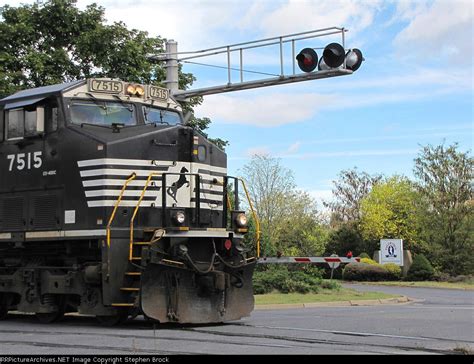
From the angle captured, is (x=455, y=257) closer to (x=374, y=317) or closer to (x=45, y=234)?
(x=374, y=317)

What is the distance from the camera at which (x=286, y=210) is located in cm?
5128

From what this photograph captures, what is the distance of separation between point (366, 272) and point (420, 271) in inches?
110

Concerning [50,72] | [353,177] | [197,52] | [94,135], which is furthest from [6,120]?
[353,177]

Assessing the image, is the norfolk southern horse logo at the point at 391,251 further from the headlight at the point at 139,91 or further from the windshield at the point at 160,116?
the headlight at the point at 139,91

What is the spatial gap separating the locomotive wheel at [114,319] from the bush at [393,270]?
25590 mm

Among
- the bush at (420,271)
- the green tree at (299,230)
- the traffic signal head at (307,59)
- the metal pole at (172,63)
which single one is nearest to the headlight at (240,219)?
the traffic signal head at (307,59)

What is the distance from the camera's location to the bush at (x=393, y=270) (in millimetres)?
37256

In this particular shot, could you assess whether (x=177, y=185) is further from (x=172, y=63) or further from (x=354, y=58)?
(x=172, y=63)

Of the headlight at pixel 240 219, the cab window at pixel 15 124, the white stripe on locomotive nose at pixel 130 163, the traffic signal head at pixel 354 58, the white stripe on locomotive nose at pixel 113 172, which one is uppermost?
the traffic signal head at pixel 354 58

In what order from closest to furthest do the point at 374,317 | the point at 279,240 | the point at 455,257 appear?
the point at 374,317, the point at 455,257, the point at 279,240

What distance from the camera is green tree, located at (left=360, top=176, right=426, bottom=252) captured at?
47.8 metres

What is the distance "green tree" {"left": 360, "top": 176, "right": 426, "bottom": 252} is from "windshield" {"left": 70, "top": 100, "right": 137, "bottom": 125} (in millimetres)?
33798

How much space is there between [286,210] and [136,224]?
1511 inches

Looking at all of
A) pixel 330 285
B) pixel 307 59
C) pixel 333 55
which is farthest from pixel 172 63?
pixel 330 285
